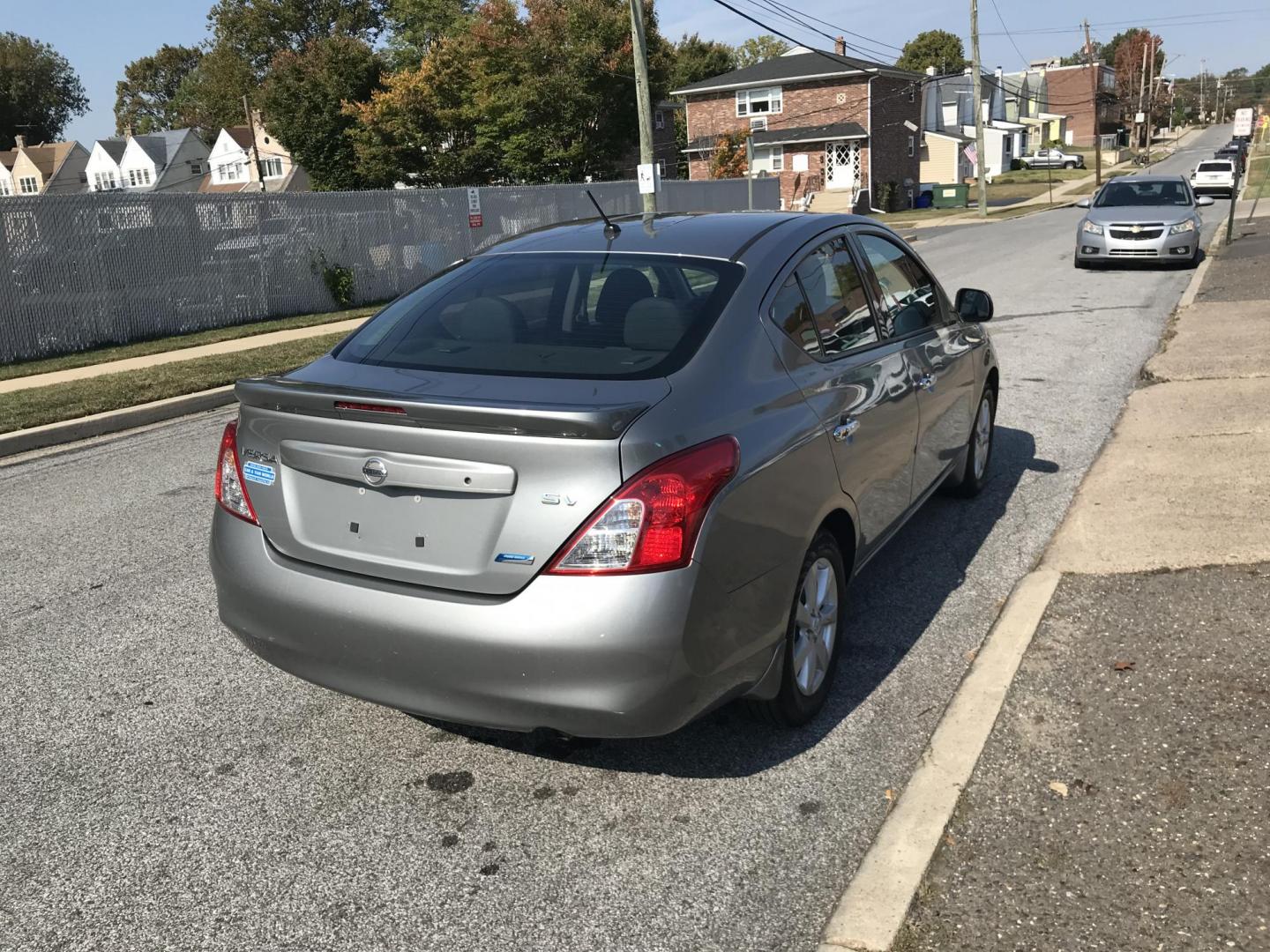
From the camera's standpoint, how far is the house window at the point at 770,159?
55.3 m

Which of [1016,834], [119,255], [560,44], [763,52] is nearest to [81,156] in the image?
[560,44]

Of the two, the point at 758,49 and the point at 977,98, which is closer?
the point at 977,98

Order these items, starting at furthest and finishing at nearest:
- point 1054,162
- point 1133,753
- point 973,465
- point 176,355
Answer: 1. point 1054,162
2. point 176,355
3. point 973,465
4. point 1133,753

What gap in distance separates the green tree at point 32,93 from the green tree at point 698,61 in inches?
2303

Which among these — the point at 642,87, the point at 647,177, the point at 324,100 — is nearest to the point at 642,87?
the point at 642,87

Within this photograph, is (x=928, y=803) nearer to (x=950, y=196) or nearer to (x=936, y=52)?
(x=950, y=196)

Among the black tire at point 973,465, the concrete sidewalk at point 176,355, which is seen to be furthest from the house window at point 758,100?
the black tire at point 973,465

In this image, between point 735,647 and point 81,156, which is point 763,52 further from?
point 735,647

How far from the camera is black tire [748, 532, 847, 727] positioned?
356 cm

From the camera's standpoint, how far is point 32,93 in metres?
101

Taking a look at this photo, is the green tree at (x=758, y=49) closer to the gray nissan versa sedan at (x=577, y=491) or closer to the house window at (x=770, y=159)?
the house window at (x=770, y=159)

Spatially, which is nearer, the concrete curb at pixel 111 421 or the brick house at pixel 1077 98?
the concrete curb at pixel 111 421

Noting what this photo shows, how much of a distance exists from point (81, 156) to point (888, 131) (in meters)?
65.3

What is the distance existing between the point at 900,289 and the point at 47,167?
97.7m
